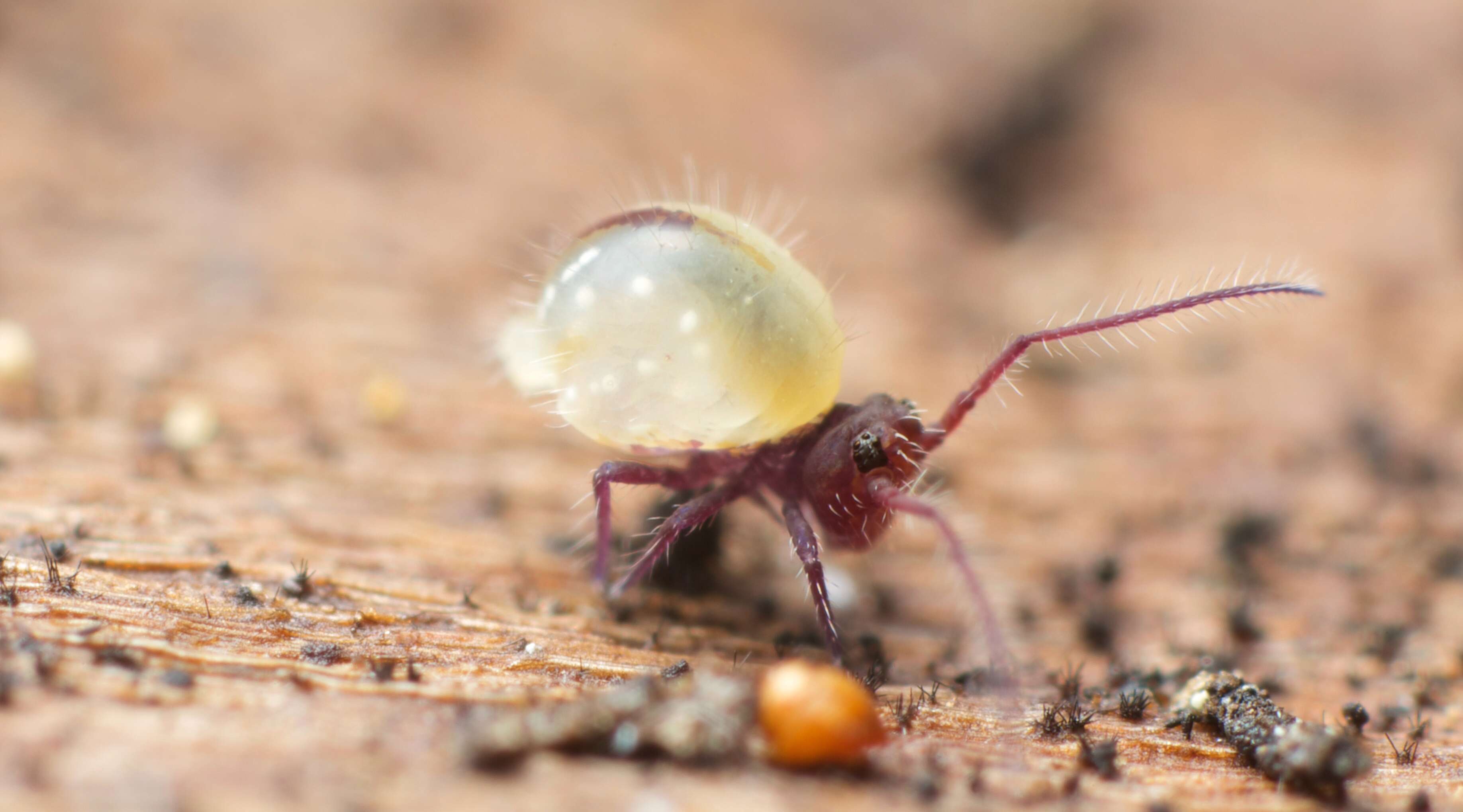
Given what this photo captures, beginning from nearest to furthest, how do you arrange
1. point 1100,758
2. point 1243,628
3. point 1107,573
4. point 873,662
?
point 1100,758 < point 873,662 < point 1243,628 < point 1107,573

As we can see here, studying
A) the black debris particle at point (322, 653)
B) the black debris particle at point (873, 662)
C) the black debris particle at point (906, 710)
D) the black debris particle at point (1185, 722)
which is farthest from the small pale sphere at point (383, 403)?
the black debris particle at point (1185, 722)

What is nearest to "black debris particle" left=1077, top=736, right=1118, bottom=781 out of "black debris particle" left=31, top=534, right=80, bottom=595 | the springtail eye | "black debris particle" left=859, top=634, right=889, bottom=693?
"black debris particle" left=859, top=634, right=889, bottom=693

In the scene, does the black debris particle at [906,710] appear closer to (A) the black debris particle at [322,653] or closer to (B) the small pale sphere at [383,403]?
(A) the black debris particle at [322,653]

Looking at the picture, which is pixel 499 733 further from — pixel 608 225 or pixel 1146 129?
pixel 1146 129

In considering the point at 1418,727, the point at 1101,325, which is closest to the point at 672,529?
the point at 1101,325

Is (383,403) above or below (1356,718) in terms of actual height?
above

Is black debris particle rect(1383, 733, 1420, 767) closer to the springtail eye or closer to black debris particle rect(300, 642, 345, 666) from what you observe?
the springtail eye

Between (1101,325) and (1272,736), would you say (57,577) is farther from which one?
(1272,736)
